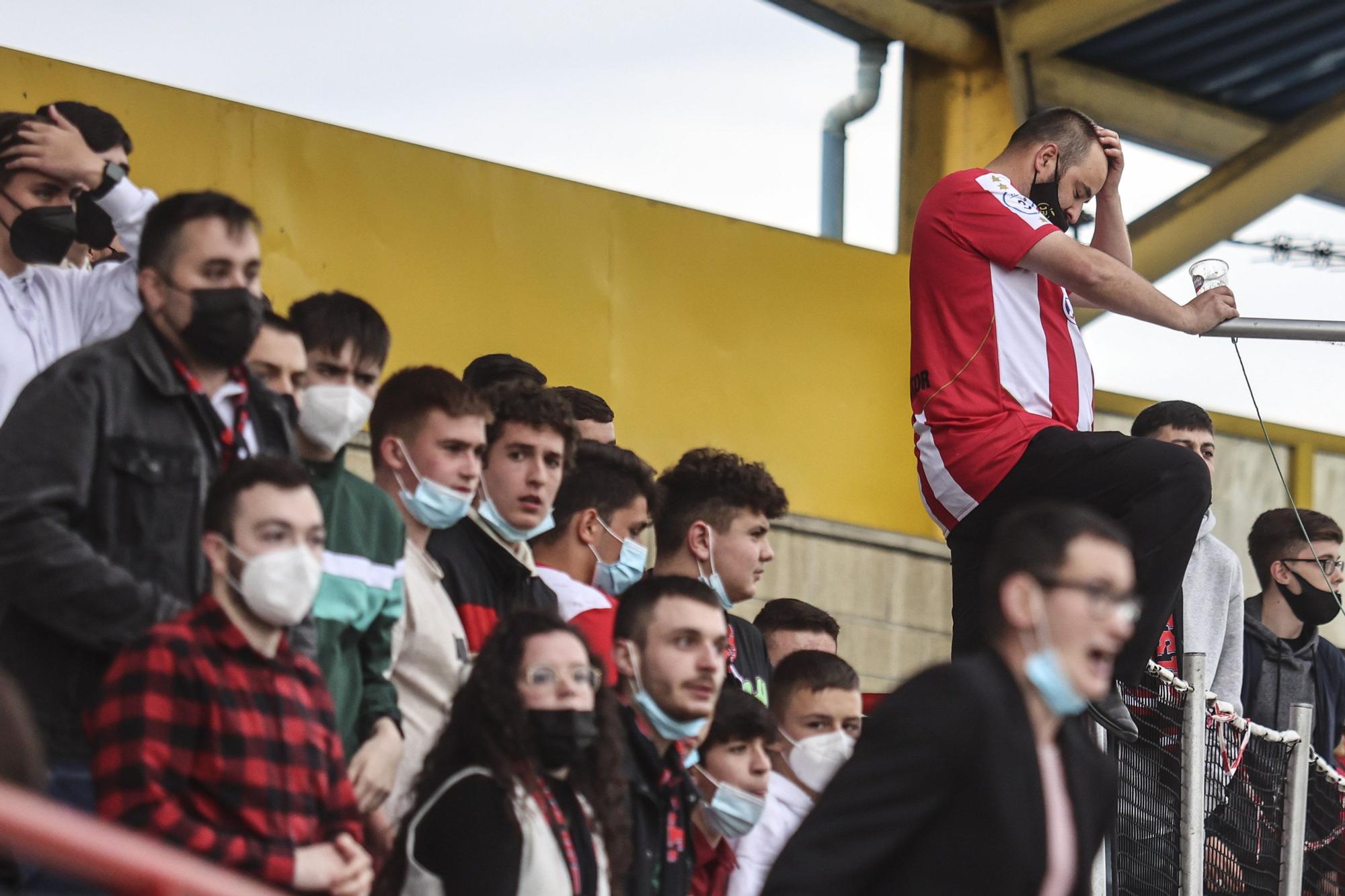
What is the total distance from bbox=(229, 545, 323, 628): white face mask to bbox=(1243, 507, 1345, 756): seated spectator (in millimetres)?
4757

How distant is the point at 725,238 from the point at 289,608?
7070mm

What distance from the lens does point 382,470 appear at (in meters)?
4.91

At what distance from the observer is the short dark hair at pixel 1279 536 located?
8156 millimetres

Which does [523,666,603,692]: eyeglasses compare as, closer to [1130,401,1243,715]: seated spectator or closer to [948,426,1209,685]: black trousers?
[948,426,1209,685]: black trousers

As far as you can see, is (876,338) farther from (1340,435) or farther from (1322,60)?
(1322,60)

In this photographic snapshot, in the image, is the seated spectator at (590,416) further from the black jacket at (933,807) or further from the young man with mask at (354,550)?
the black jacket at (933,807)

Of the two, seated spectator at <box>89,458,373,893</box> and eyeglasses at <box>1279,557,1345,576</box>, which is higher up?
eyeglasses at <box>1279,557,1345,576</box>

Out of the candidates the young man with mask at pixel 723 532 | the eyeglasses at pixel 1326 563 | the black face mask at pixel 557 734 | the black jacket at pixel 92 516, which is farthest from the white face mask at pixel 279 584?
the eyeglasses at pixel 1326 563

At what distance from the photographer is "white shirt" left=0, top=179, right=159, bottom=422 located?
457 cm

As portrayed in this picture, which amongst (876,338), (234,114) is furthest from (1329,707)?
(234,114)

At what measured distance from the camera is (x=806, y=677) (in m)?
5.70

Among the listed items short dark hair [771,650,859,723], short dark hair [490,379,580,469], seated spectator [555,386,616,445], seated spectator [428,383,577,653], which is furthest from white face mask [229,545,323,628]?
seated spectator [555,386,616,445]

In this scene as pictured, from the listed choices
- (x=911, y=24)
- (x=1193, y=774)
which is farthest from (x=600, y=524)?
(x=911, y=24)

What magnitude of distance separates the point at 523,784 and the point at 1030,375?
1946 mm
